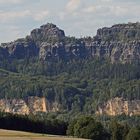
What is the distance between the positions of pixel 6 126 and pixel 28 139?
70911mm

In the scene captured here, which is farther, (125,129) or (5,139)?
(125,129)

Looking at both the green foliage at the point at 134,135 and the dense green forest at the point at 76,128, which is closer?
the green foliage at the point at 134,135

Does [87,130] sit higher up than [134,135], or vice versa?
[87,130]

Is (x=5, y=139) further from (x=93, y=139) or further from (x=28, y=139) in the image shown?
(x=93, y=139)

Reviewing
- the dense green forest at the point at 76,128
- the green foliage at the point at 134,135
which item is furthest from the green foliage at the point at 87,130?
the green foliage at the point at 134,135

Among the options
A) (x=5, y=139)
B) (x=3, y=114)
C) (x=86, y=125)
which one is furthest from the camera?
(x=3, y=114)

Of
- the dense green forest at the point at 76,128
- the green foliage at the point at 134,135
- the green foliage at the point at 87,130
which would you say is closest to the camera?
the green foliage at the point at 134,135

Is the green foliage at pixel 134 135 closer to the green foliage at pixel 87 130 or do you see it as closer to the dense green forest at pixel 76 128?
the dense green forest at pixel 76 128

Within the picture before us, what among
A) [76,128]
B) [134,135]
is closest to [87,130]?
[76,128]

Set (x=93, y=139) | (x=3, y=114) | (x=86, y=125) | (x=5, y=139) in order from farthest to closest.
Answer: (x=3, y=114) → (x=86, y=125) → (x=93, y=139) → (x=5, y=139)

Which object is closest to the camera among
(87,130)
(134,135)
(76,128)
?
(134,135)

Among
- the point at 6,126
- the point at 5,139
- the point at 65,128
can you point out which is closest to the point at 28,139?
the point at 5,139

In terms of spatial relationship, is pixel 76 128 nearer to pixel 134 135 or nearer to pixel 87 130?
pixel 87 130

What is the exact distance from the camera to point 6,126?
160 m
